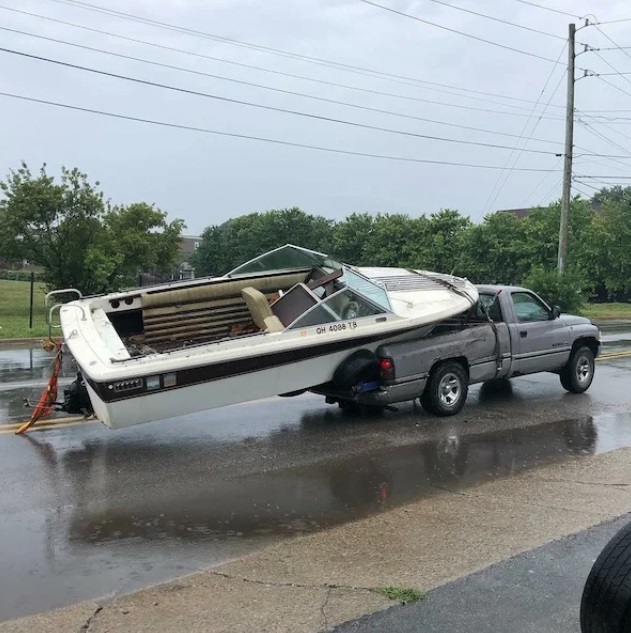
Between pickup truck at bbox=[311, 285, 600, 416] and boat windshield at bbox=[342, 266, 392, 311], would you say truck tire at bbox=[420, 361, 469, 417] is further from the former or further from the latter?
boat windshield at bbox=[342, 266, 392, 311]

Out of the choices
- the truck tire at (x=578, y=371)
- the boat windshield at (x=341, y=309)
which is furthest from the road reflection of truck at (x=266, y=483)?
the truck tire at (x=578, y=371)

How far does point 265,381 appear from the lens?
292 inches

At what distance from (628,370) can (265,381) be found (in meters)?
8.43

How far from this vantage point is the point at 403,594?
396 centimetres

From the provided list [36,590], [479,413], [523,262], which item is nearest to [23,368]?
[479,413]

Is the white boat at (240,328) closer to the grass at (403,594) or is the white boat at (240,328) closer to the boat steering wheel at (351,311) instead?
the boat steering wheel at (351,311)

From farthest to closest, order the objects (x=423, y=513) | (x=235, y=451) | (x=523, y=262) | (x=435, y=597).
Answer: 1. (x=523, y=262)
2. (x=235, y=451)
3. (x=423, y=513)
4. (x=435, y=597)

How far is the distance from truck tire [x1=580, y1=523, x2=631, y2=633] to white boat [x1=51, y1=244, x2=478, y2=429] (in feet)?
15.0

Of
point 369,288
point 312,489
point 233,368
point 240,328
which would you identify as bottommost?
point 312,489

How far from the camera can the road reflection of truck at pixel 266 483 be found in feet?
17.5

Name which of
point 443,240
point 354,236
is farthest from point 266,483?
point 354,236

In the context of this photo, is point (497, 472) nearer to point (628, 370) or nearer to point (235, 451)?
point (235, 451)

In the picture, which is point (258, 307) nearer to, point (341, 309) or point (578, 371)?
point (341, 309)

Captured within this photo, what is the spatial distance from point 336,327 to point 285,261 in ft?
8.91
